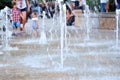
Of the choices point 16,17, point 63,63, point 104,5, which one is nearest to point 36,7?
point 104,5

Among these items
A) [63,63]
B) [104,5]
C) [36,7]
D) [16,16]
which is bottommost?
[36,7]

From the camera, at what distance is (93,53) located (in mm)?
9672

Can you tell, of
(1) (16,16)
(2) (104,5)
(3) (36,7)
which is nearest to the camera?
(1) (16,16)

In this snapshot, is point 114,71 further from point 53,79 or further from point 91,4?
point 91,4

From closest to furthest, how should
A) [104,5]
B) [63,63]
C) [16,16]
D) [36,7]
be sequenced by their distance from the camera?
[63,63]
[16,16]
[104,5]
[36,7]

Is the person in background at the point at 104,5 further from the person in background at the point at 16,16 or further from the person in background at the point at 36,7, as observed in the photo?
the person in background at the point at 36,7

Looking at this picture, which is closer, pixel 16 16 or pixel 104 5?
pixel 16 16

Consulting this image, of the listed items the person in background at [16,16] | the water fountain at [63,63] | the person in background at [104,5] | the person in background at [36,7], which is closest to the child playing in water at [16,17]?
the person in background at [16,16]

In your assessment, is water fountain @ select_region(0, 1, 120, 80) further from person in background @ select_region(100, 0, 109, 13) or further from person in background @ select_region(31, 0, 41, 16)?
person in background @ select_region(31, 0, 41, 16)

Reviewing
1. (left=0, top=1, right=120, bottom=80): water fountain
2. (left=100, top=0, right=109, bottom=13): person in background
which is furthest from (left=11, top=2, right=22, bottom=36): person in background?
(left=0, top=1, right=120, bottom=80): water fountain

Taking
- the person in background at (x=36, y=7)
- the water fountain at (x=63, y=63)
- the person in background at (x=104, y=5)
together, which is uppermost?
the person in background at (x=104, y=5)

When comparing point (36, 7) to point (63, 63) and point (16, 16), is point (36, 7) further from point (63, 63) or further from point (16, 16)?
point (63, 63)

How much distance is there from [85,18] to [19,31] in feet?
8.46

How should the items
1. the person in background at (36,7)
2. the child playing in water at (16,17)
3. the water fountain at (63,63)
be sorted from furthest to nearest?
1. the person in background at (36,7)
2. the child playing in water at (16,17)
3. the water fountain at (63,63)
